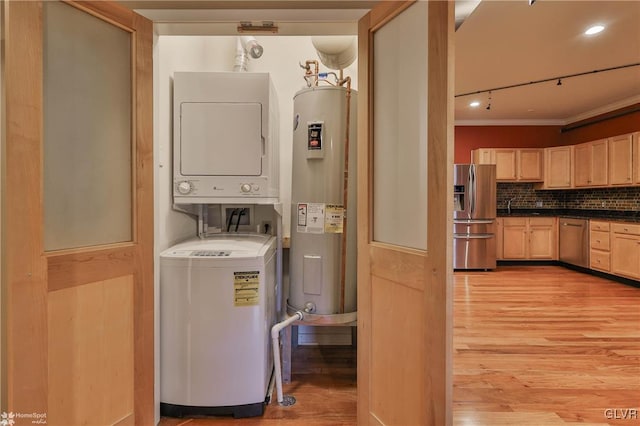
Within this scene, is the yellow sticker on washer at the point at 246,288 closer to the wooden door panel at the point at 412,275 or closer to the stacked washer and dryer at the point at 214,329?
the stacked washer and dryer at the point at 214,329

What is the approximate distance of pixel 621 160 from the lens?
178 inches

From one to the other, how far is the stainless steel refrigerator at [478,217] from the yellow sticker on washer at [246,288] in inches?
178

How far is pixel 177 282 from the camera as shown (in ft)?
5.36

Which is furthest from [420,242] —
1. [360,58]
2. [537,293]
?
[537,293]

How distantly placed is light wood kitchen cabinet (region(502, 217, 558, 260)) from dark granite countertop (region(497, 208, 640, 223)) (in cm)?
21

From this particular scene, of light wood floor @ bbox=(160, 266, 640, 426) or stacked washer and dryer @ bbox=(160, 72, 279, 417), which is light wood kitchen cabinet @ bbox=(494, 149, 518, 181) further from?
stacked washer and dryer @ bbox=(160, 72, 279, 417)

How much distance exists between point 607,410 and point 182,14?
3.02 m

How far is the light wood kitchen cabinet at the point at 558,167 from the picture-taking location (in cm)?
548

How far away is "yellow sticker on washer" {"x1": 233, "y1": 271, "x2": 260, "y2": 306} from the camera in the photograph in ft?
5.38

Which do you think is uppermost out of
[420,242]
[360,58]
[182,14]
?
[182,14]

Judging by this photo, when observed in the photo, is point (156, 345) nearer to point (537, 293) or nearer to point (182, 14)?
point (182, 14)

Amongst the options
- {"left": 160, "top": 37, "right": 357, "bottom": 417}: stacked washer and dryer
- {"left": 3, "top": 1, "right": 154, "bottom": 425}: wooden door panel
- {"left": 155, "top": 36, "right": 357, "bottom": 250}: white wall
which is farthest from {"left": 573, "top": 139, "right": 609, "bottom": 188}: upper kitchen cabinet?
{"left": 3, "top": 1, "right": 154, "bottom": 425}: wooden door panel

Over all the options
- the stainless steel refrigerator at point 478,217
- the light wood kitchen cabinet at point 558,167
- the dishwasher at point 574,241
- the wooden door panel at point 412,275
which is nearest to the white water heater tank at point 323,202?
the wooden door panel at point 412,275

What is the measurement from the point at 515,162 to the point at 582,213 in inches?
55.1
